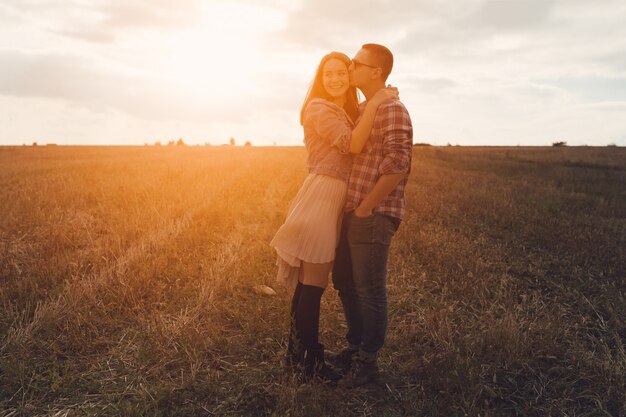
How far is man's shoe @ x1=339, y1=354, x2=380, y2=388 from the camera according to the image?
362 centimetres

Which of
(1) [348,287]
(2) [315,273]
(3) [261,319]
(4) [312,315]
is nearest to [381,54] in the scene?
(2) [315,273]

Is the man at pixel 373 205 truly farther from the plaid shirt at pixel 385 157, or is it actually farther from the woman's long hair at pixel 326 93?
the woman's long hair at pixel 326 93

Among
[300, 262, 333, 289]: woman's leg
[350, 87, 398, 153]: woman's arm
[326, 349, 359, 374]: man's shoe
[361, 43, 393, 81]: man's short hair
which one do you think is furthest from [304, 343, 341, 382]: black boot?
[361, 43, 393, 81]: man's short hair

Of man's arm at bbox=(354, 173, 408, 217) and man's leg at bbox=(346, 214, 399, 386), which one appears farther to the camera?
man's leg at bbox=(346, 214, 399, 386)

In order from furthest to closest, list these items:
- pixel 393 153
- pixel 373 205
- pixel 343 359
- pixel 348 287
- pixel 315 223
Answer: pixel 343 359
pixel 348 287
pixel 315 223
pixel 373 205
pixel 393 153

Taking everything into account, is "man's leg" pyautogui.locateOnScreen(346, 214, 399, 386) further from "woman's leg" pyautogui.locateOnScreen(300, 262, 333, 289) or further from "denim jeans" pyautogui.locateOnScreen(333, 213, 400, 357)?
"woman's leg" pyautogui.locateOnScreen(300, 262, 333, 289)

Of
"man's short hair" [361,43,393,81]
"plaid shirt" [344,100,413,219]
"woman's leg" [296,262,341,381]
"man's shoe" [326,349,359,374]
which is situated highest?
"man's short hair" [361,43,393,81]

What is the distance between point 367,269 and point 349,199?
0.59 m

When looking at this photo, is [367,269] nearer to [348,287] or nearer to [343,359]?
[348,287]

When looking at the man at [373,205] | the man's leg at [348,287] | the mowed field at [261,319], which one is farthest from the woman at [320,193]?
the mowed field at [261,319]

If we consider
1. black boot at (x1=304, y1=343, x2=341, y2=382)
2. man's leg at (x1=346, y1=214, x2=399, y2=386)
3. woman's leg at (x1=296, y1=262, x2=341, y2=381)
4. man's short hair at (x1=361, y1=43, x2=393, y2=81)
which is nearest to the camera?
man's short hair at (x1=361, y1=43, x2=393, y2=81)

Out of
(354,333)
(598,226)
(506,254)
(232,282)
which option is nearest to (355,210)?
(354,333)

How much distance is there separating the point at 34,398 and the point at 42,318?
105 centimetres

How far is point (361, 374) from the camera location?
363 cm
